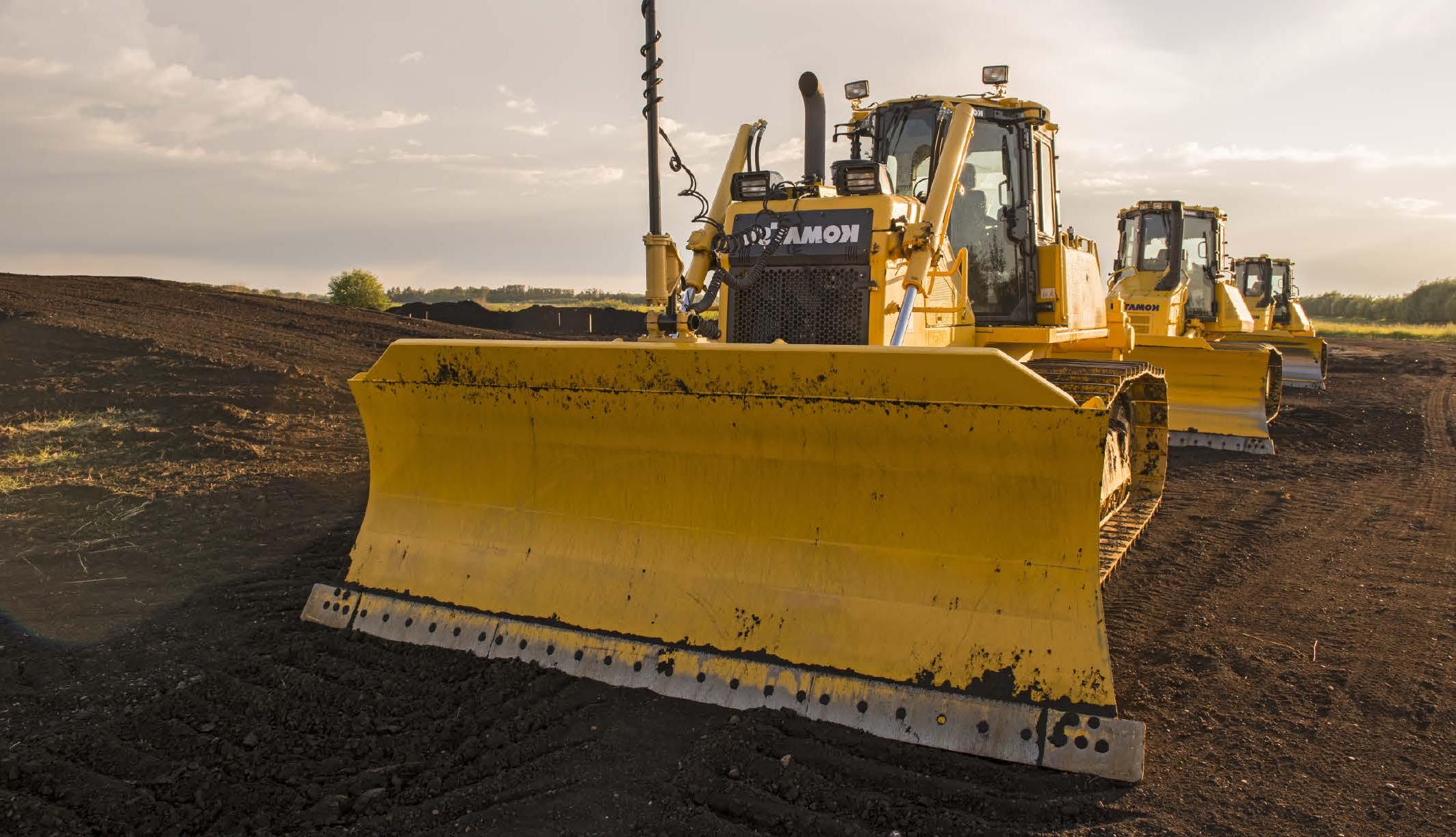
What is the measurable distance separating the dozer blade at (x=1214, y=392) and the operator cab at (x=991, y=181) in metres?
5.39

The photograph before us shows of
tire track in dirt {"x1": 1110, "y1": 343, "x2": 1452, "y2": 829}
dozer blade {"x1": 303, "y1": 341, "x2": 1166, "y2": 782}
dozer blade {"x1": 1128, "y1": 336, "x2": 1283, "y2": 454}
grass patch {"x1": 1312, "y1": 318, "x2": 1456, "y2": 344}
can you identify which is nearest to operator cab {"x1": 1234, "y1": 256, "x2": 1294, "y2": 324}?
dozer blade {"x1": 1128, "y1": 336, "x2": 1283, "y2": 454}

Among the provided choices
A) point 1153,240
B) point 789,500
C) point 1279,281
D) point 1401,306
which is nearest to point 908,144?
point 789,500

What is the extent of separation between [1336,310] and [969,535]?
7263cm

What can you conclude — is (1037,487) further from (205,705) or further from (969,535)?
(205,705)

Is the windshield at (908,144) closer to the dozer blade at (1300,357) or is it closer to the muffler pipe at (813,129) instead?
the muffler pipe at (813,129)

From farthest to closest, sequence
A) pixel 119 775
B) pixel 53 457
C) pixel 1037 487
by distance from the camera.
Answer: pixel 53 457
pixel 1037 487
pixel 119 775

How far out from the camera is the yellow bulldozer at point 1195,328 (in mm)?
11672

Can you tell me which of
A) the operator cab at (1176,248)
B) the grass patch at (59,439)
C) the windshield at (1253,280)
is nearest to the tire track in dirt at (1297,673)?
the operator cab at (1176,248)

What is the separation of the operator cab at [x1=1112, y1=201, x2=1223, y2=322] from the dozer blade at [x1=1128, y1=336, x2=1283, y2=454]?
2537 mm

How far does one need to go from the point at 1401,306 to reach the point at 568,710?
70.4 m

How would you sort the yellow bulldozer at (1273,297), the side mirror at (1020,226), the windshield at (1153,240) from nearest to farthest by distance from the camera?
the side mirror at (1020,226)
the windshield at (1153,240)
the yellow bulldozer at (1273,297)

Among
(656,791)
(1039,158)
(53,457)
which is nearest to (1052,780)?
(656,791)

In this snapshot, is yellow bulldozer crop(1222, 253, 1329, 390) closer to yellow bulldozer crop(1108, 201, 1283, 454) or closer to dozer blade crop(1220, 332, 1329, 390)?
dozer blade crop(1220, 332, 1329, 390)

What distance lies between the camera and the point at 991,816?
3158 mm
